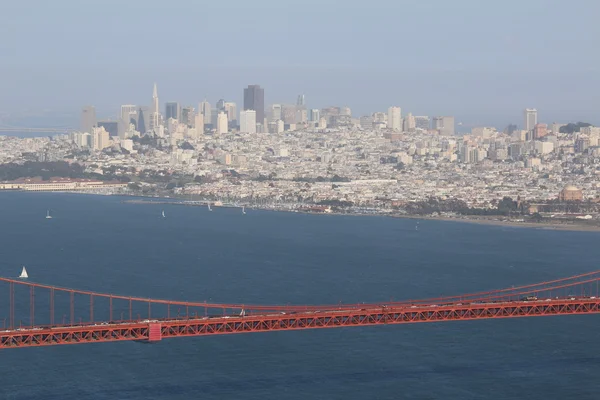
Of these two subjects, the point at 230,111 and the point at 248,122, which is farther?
the point at 230,111

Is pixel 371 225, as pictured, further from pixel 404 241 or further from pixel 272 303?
pixel 272 303

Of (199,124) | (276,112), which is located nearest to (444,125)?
(276,112)

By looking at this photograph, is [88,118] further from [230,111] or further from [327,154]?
[327,154]

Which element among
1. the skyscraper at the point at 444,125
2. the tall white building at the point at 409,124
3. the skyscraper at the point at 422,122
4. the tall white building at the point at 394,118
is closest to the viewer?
the tall white building at the point at 409,124

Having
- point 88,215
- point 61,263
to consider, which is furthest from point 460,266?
point 88,215

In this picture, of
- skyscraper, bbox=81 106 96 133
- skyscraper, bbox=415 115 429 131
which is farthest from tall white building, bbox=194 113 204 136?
skyscraper, bbox=415 115 429 131

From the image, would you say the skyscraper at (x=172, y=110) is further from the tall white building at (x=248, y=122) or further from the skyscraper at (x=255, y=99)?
the tall white building at (x=248, y=122)

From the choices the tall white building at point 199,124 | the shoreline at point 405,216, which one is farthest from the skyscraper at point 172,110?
the shoreline at point 405,216

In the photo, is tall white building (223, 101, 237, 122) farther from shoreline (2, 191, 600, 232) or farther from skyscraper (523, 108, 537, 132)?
shoreline (2, 191, 600, 232)
